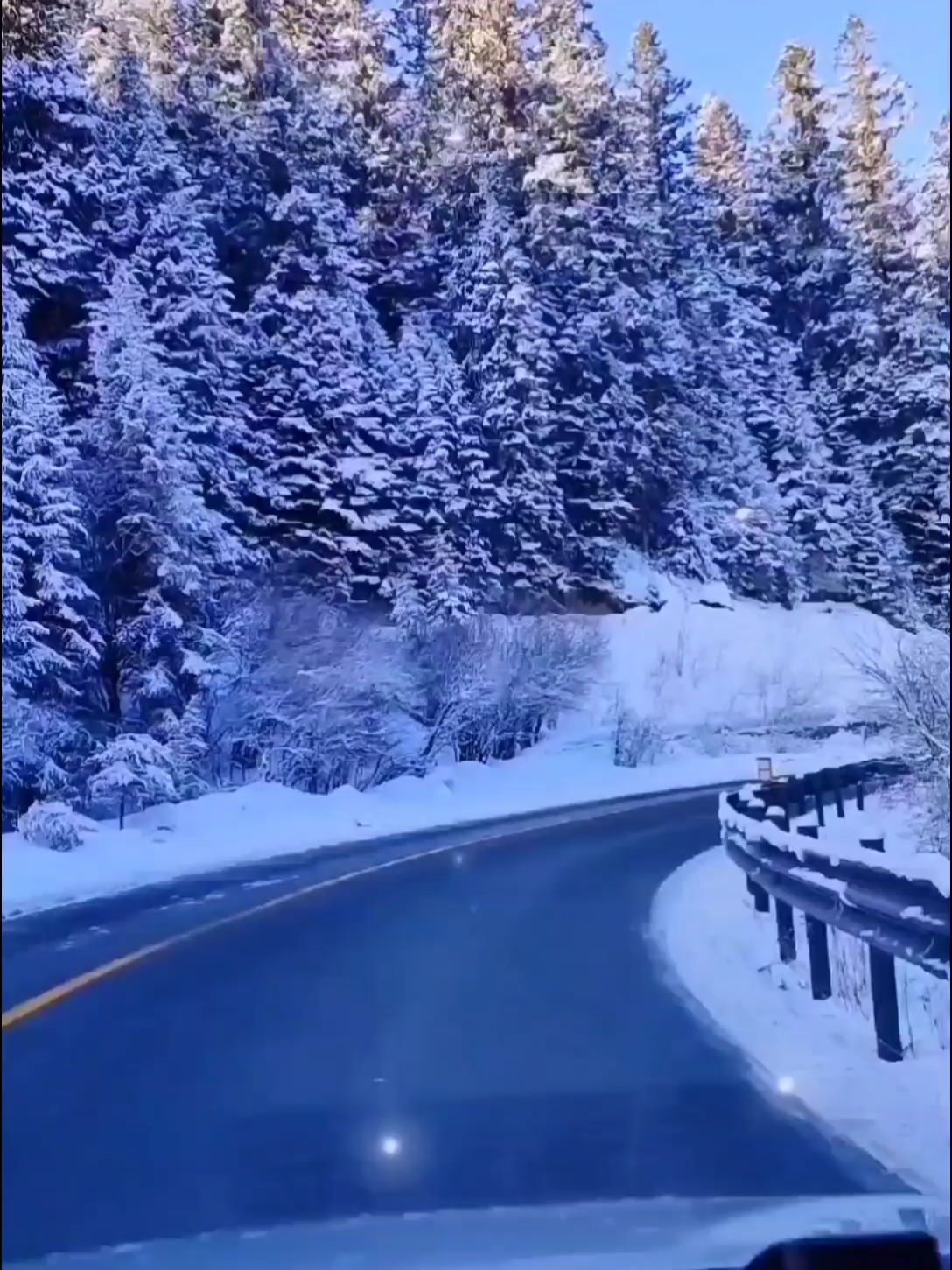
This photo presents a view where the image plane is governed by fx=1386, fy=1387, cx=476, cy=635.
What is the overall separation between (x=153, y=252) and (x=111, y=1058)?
2.35m

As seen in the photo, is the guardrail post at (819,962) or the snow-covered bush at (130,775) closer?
the snow-covered bush at (130,775)

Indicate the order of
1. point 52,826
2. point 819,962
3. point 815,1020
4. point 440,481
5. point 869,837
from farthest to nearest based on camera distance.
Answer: point 440,481 < point 819,962 < point 815,1020 < point 869,837 < point 52,826

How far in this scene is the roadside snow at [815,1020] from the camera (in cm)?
332

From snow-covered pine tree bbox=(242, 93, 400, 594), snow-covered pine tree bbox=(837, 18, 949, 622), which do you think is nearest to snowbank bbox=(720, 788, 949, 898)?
snow-covered pine tree bbox=(837, 18, 949, 622)

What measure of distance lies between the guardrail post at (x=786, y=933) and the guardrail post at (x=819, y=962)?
8.4 inches

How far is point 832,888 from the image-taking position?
3.74 m

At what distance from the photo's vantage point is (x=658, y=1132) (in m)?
3.57

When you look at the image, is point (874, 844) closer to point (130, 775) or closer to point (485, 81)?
point (130, 775)

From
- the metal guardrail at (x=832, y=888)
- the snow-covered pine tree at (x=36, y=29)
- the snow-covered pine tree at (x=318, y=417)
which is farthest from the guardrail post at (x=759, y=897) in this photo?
the snow-covered pine tree at (x=36, y=29)

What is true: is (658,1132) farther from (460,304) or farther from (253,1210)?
(460,304)

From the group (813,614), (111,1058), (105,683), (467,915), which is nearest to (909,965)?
(813,614)

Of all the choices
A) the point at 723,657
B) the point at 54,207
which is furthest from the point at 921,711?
the point at 54,207

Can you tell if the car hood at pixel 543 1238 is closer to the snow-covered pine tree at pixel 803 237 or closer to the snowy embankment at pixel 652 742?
the snowy embankment at pixel 652 742

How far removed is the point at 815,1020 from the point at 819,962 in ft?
0.64
